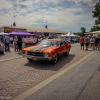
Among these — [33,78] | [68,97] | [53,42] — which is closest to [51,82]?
[33,78]

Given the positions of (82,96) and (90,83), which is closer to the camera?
(82,96)

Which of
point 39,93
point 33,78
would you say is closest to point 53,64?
point 33,78

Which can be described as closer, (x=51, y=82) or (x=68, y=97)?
(x=68, y=97)

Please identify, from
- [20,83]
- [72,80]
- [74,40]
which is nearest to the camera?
[20,83]

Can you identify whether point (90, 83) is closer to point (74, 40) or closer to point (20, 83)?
point (20, 83)

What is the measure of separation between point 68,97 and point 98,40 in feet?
37.5

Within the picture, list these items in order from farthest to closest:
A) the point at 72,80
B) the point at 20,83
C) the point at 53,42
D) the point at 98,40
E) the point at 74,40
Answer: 1. the point at 74,40
2. the point at 98,40
3. the point at 53,42
4. the point at 72,80
5. the point at 20,83

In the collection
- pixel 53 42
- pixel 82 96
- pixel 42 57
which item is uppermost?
pixel 53 42

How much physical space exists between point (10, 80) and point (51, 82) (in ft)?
5.17

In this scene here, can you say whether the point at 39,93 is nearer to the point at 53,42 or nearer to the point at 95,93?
the point at 95,93

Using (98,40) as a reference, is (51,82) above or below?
below

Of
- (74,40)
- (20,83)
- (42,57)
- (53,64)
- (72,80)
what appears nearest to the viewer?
(20,83)

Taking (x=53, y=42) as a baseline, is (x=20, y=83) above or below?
below

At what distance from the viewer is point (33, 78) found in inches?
161
